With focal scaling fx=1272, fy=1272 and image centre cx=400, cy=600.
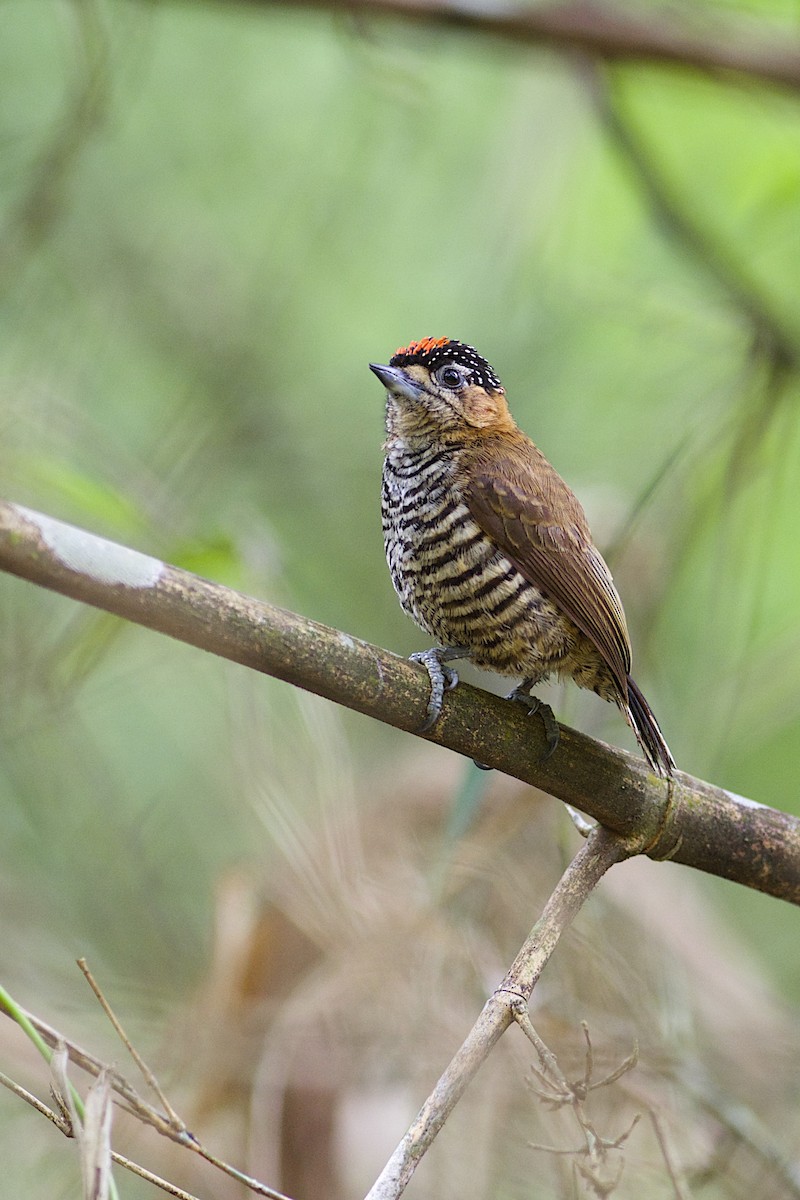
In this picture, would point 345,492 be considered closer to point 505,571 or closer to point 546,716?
point 505,571

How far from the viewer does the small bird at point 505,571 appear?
277 cm

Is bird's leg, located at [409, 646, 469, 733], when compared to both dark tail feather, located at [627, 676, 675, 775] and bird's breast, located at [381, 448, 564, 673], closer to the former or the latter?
bird's breast, located at [381, 448, 564, 673]

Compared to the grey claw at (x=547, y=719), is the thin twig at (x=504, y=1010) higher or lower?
lower

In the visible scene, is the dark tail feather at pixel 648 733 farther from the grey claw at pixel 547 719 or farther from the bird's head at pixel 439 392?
the bird's head at pixel 439 392

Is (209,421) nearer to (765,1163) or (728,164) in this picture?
(728,164)

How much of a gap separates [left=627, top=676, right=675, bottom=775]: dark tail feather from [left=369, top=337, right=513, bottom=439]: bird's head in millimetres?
748

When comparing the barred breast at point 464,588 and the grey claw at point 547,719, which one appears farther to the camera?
the barred breast at point 464,588

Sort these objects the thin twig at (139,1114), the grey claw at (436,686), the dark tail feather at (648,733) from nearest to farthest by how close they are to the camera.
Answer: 1. the thin twig at (139,1114)
2. the grey claw at (436,686)
3. the dark tail feather at (648,733)

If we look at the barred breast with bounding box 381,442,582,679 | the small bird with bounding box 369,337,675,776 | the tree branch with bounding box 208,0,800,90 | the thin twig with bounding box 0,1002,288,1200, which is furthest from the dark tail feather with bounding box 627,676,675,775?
the tree branch with bounding box 208,0,800,90

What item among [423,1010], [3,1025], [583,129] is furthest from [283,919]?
[583,129]

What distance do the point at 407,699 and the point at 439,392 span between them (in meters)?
1.19

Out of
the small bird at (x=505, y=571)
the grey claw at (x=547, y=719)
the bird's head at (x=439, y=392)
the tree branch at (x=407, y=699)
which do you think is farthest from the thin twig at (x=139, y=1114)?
the bird's head at (x=439, y=392)

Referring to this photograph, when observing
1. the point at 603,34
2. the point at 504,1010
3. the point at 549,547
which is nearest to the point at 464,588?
the point at 549,547

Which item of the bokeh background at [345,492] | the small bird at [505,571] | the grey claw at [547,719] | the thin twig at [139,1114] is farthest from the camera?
the bokeh background at [345,492]
